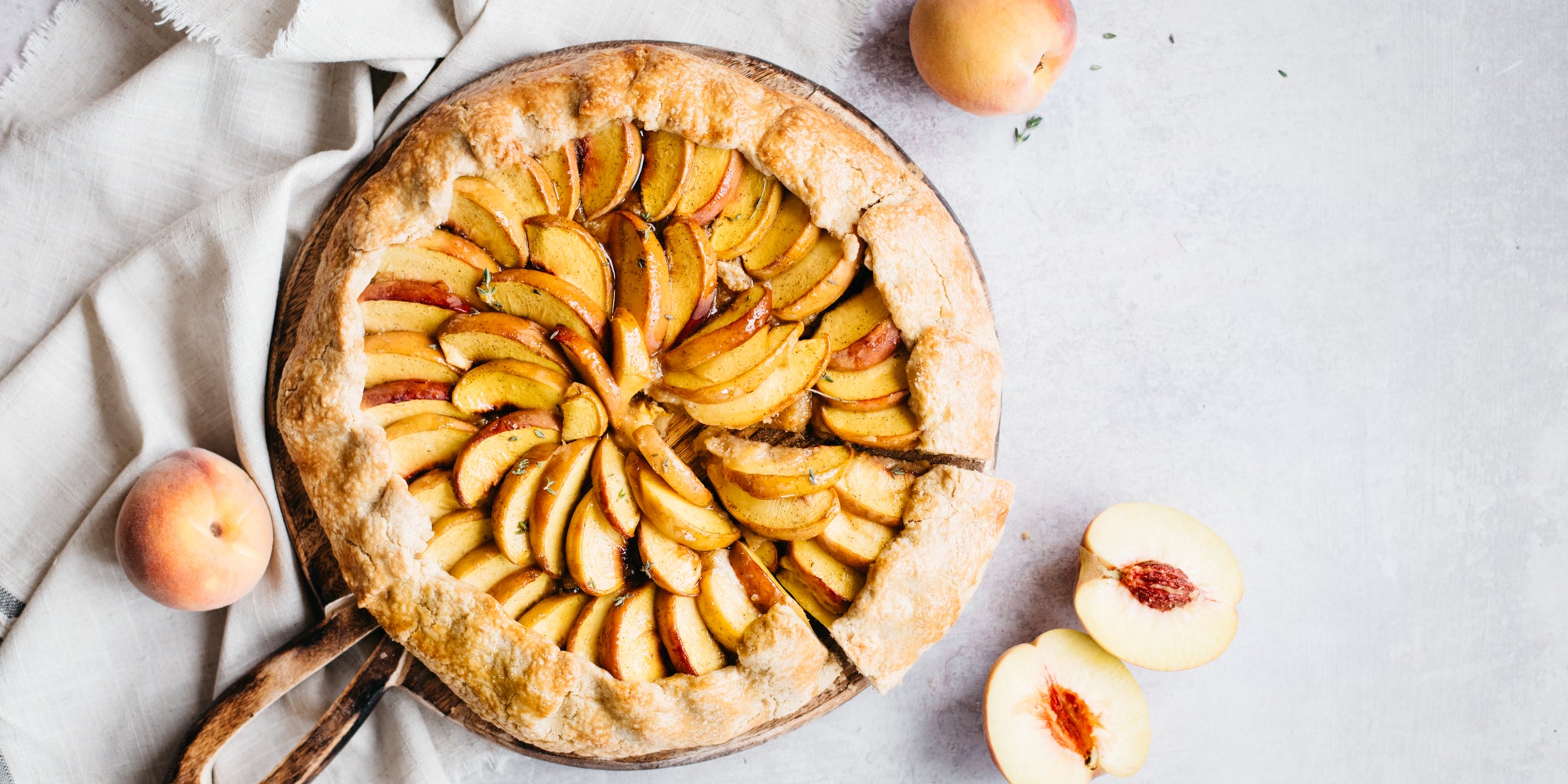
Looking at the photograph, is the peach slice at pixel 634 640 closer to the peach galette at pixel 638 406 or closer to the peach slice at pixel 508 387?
the peach galette at pixel 638 406

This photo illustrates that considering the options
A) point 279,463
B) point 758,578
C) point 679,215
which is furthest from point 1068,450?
point 279,463

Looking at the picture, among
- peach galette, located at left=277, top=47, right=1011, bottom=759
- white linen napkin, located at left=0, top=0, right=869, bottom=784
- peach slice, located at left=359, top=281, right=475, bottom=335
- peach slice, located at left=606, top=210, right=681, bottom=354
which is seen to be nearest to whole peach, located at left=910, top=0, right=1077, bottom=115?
peach galette, located at left=277, top=47, right=1011, bottom=759

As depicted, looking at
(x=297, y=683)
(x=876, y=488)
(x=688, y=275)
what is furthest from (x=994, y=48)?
(x=297, y=683)

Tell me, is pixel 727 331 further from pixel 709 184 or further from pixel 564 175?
pixel 564 175

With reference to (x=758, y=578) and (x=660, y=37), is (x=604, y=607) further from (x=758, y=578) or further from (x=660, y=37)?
(x=660, y=37)

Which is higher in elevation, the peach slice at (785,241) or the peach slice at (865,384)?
the peach slice at (785,241)

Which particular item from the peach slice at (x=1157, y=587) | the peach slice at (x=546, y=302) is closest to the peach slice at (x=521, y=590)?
the peach slice at (x=546, y=302)
